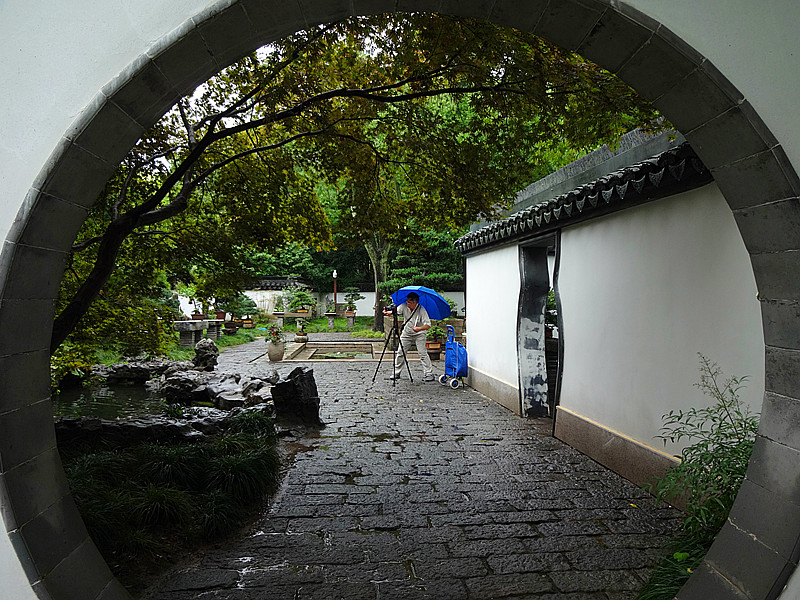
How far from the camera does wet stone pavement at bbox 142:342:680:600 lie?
126 inches

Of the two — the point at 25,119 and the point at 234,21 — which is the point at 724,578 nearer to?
the point at 234,21

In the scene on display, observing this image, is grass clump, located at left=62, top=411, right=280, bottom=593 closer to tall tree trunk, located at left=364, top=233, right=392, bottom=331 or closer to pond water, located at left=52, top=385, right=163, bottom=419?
pond water, located at left=52, top=385, right=163, bottom=419

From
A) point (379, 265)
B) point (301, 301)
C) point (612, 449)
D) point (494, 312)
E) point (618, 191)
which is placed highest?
point (379, 265)

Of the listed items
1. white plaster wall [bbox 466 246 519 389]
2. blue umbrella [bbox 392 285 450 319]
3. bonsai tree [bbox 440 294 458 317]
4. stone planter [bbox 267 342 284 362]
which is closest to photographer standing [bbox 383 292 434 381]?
blue umbrella [bbox 392 285 450 319]

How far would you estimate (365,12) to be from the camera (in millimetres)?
2322

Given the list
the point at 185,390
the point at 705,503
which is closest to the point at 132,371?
the point at 185,390

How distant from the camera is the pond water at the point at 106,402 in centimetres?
822

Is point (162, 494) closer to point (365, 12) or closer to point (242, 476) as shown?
point (242, 476)

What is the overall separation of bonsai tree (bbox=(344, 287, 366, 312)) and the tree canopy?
22342 millimetres

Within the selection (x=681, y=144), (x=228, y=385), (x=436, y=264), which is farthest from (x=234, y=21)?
(x=436, y=264)

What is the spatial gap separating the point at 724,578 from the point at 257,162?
613 cm

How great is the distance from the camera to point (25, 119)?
2117mm

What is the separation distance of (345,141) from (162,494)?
421cm

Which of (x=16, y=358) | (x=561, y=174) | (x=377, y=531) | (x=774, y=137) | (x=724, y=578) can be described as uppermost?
(x=561, y=174)
